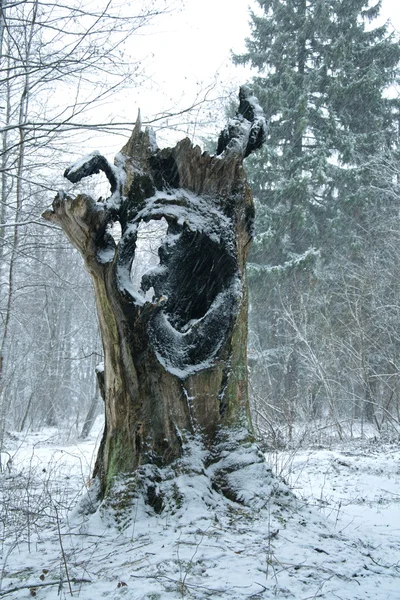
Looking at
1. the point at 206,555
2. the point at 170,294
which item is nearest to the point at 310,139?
the point at 170,294

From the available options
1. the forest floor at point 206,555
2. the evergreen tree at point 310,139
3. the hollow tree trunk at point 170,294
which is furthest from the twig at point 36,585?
the evergreen tree at point 310,139

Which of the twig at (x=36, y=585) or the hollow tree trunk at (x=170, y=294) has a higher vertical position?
the hollow tree trunk at (x=170, y=294)

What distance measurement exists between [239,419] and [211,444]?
32 cm

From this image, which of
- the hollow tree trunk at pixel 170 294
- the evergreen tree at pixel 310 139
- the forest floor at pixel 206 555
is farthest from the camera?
the evergreen tree at pixel 310 139

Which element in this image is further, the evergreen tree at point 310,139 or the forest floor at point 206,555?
the evergreen tree at point 310,139

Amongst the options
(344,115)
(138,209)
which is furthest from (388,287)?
(138,209)

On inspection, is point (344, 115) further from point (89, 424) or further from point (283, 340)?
point (89, 424)

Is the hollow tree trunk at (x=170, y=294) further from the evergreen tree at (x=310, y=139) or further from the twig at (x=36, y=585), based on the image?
the evergreen tree at (x=310, y=139)

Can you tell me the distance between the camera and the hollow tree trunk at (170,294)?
11.5 feet

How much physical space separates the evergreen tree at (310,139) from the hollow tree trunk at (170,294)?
13.9m

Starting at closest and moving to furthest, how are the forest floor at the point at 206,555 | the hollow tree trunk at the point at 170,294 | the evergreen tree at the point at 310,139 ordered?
1. the forest floor at the point at 206,555
2. the hollow tree trunk at the point at 170,294
3. the evergreen tree at the point at 310,139

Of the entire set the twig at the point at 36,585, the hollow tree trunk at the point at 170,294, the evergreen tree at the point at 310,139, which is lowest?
the twig at the point at 36,585

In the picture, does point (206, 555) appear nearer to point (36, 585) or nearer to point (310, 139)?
point (36, 585)

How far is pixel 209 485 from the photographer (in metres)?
3.42
